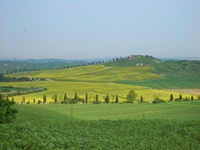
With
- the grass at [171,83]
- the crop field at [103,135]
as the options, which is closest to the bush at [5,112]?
the crop field at [103,135]

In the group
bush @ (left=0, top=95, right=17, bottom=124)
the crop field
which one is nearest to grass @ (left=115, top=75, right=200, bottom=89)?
the crop field

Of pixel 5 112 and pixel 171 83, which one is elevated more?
pixel 5 112

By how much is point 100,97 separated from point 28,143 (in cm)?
8270

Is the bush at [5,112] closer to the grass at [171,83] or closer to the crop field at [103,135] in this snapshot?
the crop field at [103,135]

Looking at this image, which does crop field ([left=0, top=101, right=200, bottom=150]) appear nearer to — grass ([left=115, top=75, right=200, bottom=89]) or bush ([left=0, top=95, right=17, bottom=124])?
bush ([left=0, top=95, right=17, bottom=124])

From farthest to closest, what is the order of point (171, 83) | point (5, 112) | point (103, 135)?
1. point (171, 83)
2. point (5, 112)
3. point (103, 135)

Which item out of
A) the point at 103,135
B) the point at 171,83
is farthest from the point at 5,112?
the point at 171,83

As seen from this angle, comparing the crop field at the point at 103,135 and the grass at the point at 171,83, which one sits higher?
the crop field at the point at 103,135

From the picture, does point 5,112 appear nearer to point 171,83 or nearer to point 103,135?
point 103,135

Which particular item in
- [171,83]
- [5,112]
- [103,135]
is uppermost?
[5,112]

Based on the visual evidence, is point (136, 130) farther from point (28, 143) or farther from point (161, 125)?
point (28, 143)

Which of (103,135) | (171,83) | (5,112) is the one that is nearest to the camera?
(103,135)

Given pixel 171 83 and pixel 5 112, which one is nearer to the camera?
pixel 5 112

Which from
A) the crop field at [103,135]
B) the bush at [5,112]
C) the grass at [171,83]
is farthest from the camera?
the grass at [171,83]
